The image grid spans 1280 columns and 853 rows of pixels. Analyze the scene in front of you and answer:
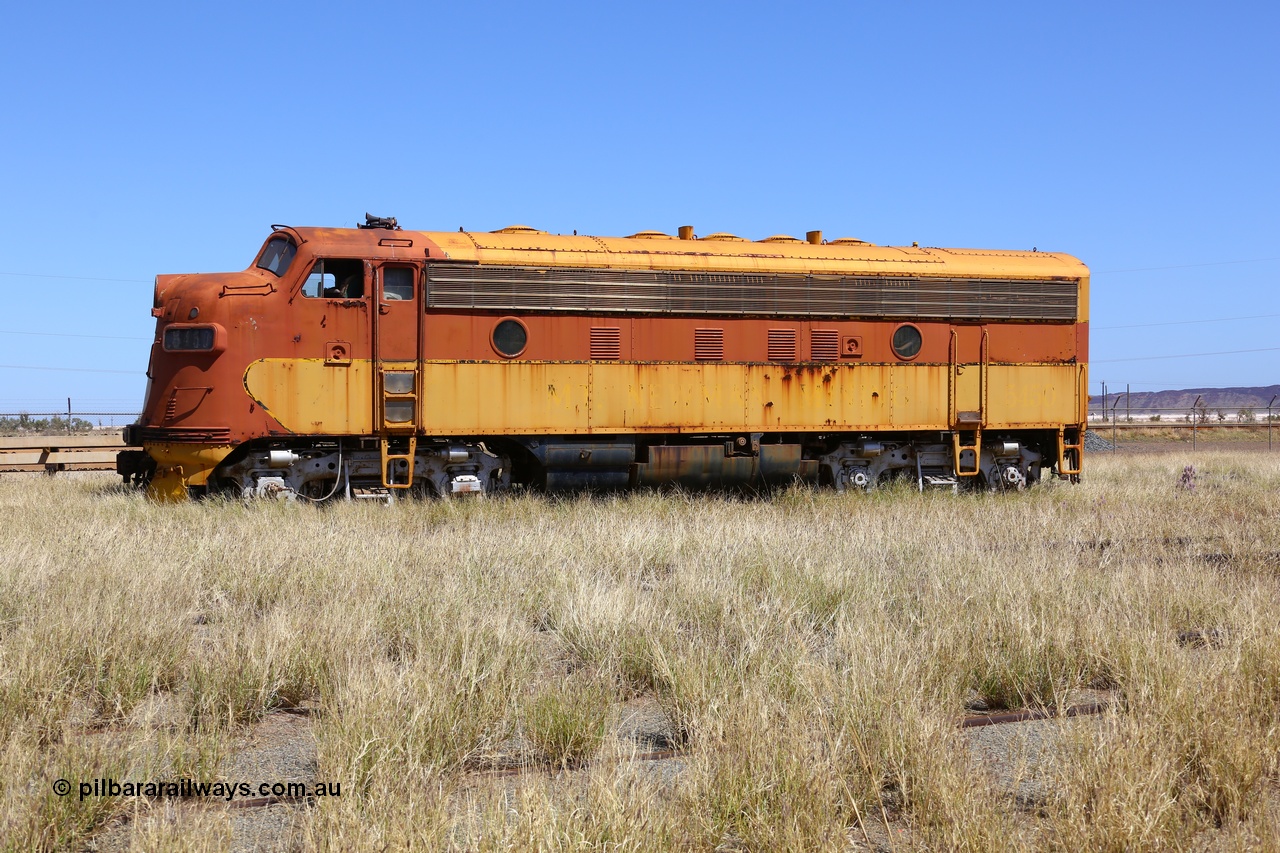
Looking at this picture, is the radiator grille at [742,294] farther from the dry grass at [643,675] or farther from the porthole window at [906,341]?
the dry grass at [643,675]

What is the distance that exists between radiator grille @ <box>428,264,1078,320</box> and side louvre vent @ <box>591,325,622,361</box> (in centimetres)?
27

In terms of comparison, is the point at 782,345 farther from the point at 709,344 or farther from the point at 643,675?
the point at 643,675

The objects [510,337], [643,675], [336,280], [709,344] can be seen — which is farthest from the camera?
[709,344]

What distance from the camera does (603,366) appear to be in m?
13.4

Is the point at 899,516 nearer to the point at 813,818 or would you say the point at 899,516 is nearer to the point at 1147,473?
the point at 813,818

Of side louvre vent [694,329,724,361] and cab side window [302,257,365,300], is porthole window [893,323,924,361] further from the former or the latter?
cab side window [302,257,365,300]

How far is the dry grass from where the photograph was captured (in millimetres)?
3906

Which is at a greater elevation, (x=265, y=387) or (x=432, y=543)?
(x=265, y=387)

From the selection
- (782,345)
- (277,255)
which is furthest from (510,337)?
(782,345)

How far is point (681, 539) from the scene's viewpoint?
33.4 ft

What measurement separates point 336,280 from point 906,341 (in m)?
7.75

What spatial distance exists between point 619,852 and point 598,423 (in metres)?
9.96

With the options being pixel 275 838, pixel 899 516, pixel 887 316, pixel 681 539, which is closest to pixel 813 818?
pixel 275 838

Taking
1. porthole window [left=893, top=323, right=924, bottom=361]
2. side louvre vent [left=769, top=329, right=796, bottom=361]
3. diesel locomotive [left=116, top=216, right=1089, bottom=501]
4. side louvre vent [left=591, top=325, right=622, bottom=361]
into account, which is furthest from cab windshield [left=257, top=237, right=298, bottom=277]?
porthole window [left=893, top=323, right=924, bottom=361]
